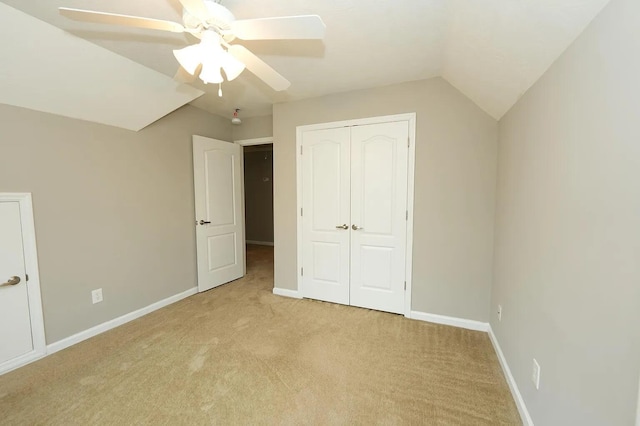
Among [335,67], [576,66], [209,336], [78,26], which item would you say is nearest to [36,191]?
[78,26]

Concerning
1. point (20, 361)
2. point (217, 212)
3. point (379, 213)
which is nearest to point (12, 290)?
point (20, 361)

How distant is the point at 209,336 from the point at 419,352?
1.85m

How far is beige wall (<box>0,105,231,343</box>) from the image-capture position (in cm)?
211

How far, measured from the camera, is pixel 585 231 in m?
1.02

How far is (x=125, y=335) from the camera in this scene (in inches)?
96.6

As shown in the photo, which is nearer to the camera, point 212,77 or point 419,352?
point 212,77

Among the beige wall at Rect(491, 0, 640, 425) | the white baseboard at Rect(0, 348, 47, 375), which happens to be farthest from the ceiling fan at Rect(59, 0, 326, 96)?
the white baseboard at Rect(0, 348, 47, 375)

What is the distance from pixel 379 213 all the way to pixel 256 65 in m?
1.87

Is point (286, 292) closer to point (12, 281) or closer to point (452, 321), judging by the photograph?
point (452, 321)

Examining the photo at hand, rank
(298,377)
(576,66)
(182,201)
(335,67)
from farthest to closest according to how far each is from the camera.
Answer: (182,201), (335,67), (298,377), (576,66)

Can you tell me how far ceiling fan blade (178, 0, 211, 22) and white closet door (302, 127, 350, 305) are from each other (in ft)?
6.24

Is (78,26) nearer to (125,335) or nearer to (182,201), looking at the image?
(182,201)

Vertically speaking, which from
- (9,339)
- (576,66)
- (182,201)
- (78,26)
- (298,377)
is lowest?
(298,377)

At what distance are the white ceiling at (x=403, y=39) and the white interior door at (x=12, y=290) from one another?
1463 millimetres
